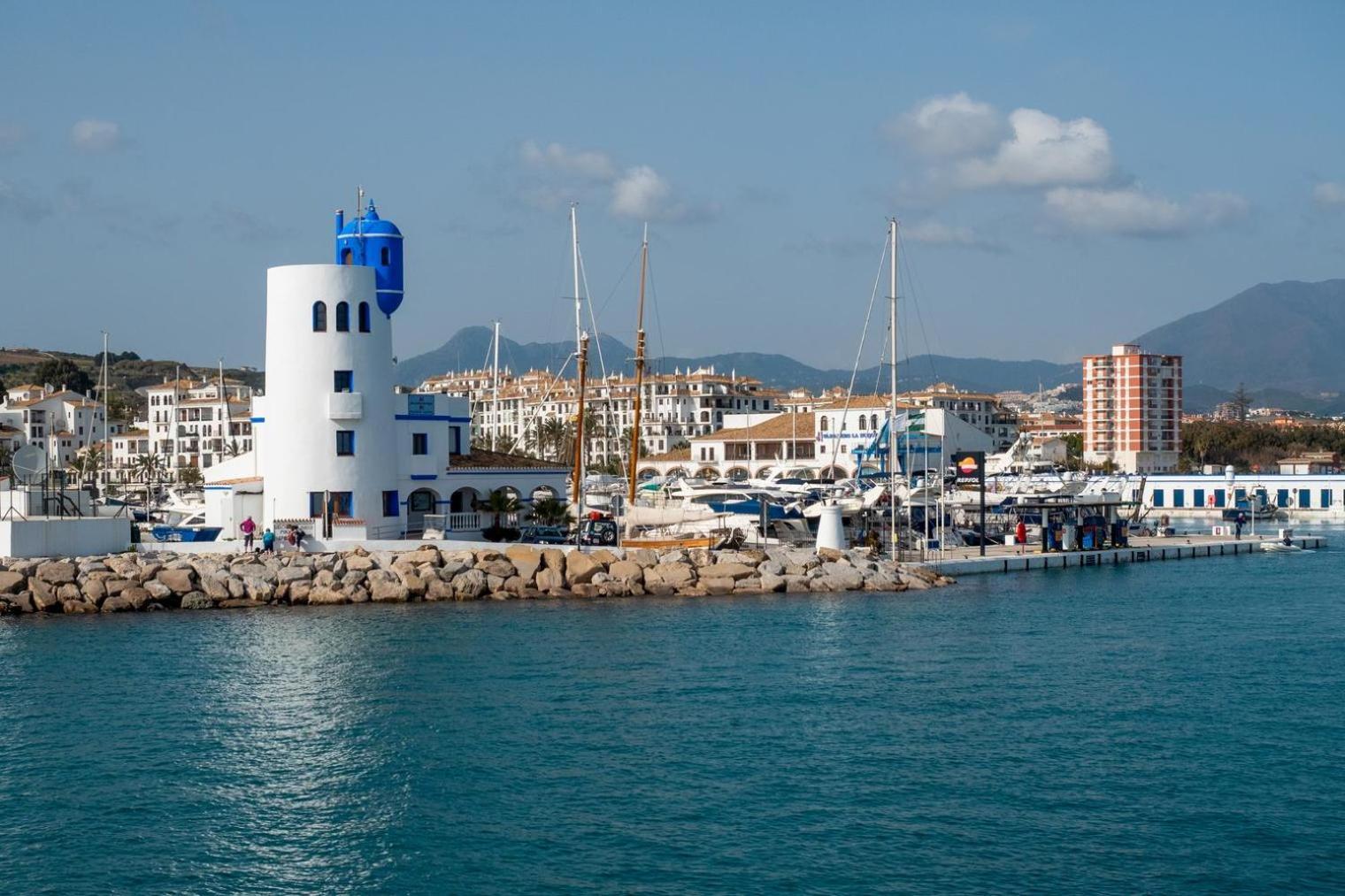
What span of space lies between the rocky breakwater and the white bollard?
4.22 feet

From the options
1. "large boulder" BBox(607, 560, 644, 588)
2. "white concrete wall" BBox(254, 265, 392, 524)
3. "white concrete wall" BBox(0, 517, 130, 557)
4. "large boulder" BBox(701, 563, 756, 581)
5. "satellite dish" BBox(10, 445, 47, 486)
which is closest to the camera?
"white concrete wall" BBox(0, 517, 130, 557)

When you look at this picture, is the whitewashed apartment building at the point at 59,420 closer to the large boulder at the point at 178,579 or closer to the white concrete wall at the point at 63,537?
the white concrete wall at the point at 63,537

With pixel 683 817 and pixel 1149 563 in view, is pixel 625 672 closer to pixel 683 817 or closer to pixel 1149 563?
pixel 683 817

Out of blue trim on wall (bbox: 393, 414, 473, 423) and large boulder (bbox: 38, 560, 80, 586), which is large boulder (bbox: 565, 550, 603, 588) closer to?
blue trim on wall (bbox: 393, 414, 473, 423)

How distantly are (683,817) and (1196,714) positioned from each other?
34.7 feet

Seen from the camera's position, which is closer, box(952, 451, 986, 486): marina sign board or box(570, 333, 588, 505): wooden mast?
box(570, 333, 588, 505): wooden mast

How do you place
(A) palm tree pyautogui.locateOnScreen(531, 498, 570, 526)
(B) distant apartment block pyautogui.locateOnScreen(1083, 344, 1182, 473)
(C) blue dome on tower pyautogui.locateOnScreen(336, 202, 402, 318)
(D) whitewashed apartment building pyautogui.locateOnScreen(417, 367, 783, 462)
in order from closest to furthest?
(C) blue dome on tower pyautogui.locateOnScreen(336, 202, 402, 318) < (A) palm tree pyautogui.locateOnScreen(531, 498, 570, 526) < (D) whitewashed apartment building pyautogui.locateOnScreen(417, 367, 783, 462) < (B) distant apartment block pyautogui.locateOnScreen(1083, 344, 1182, 473)

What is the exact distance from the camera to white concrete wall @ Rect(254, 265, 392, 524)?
137 ft

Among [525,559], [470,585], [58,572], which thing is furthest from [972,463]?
[58,572]

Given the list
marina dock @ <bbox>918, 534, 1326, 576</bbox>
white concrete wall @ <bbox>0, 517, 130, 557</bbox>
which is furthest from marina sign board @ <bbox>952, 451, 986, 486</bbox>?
white concrete wall @ <bbox>0, 517, 130, 557</bbox>

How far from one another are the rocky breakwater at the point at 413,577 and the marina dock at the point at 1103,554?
445 centimetres

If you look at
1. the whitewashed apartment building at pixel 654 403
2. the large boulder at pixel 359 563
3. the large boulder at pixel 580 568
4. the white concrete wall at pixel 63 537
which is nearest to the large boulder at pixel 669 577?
the large boulder at pixel 580 568

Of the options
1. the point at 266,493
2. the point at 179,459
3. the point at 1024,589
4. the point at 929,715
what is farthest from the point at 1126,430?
the point at 929,715

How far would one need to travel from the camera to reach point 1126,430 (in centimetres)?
14888
